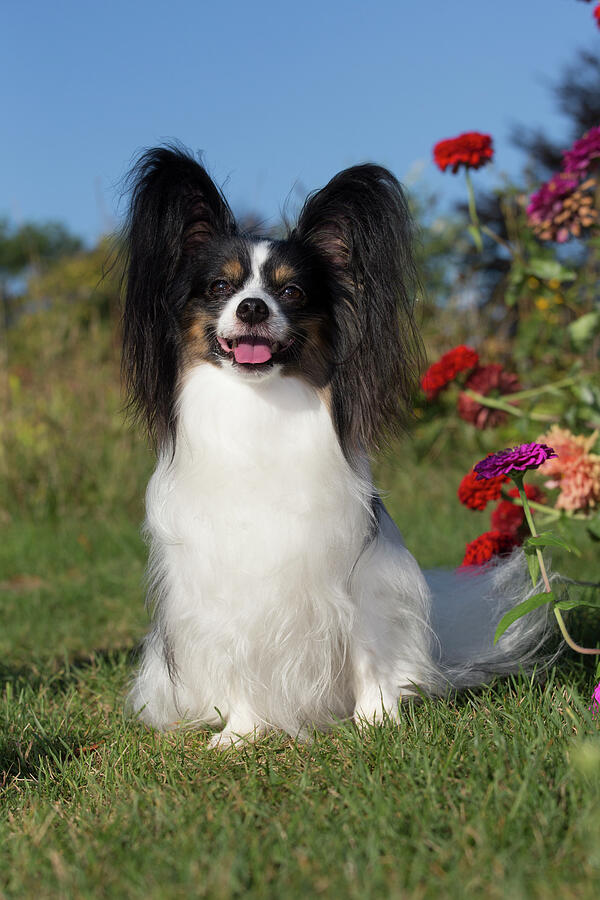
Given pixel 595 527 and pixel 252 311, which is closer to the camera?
pixel 252 311

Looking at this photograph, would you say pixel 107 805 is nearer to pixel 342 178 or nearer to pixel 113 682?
pixel 113 682

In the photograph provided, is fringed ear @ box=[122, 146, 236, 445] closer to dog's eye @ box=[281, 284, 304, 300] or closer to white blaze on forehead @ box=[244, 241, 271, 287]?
Result: white blaze on forehead @ box=[244, 241, 271, 287]

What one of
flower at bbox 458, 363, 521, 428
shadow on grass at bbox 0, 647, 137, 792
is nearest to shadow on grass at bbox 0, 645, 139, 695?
shadow on grass at bbox 0, 647, 137, 792

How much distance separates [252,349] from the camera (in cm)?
244

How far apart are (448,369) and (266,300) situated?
130 centimetres

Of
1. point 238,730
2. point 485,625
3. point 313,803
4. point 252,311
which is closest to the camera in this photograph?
point 313,803

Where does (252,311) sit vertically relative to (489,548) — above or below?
above

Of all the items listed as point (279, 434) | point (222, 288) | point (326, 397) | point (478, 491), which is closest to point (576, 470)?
point (478, 491)

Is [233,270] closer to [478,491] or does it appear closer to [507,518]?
[478,491]

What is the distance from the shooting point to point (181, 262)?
103 inches

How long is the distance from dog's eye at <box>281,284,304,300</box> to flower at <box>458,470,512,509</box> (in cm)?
104

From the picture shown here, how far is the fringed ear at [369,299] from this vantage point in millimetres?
2467

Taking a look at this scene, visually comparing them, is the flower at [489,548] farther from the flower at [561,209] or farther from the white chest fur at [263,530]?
the flower at [561,209]

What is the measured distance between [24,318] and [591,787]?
747cm
